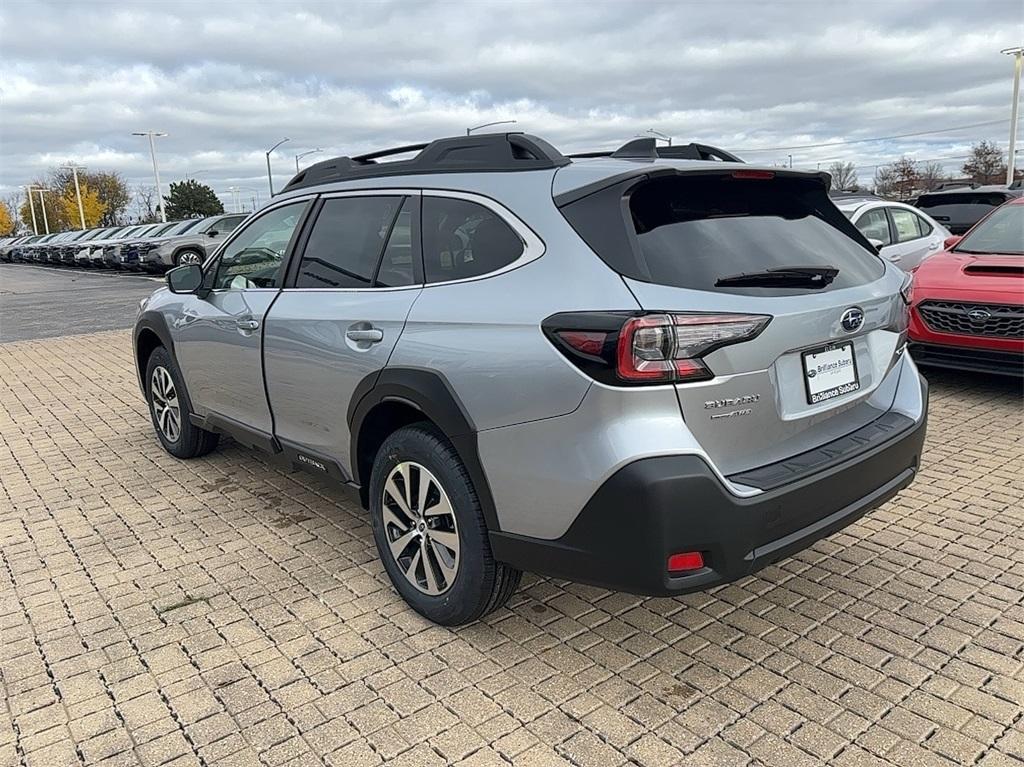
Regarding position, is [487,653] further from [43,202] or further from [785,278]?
[43,202]

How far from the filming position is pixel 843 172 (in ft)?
218

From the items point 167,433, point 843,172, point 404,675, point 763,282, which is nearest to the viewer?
point 763,282

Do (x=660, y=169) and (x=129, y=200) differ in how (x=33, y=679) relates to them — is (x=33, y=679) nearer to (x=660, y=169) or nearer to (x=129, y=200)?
(x=660, y=169)

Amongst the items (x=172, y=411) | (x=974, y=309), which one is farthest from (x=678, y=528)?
(x=974, y=309)

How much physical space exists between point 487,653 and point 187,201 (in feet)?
289

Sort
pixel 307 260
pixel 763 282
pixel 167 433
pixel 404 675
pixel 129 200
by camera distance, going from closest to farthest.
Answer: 1. pixel 763 282
2. pixel 404 675
3. pixel 307 260
4. pixel 167 433
5. pixel 129 200

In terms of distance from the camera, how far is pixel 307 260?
12.8ft

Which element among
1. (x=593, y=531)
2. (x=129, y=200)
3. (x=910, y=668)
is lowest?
(x=910, y=668)

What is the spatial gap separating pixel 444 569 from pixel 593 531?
2.78 feet

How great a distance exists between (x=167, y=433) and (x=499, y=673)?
3.62m

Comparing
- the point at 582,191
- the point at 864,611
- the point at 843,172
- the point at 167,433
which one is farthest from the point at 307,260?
the point at 843,172

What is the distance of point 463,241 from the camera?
3.07 m

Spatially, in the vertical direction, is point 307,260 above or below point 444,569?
above

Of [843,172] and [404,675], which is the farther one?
[843,172]
